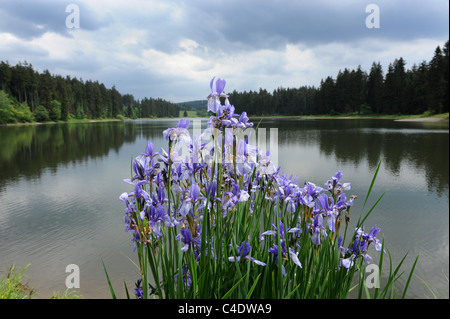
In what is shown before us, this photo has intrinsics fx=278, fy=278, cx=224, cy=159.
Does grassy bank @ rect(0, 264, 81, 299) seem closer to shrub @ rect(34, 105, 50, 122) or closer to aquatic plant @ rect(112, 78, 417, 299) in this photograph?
aquatic plant @ rect(112, 78, 417, 299)

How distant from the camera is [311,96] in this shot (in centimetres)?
7362

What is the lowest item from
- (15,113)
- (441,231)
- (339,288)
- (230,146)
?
→ (441,231)

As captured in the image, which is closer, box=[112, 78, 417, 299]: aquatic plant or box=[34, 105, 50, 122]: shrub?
box=[112, 78, 417, 299]: aquatic plant

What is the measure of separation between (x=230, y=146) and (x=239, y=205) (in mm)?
400

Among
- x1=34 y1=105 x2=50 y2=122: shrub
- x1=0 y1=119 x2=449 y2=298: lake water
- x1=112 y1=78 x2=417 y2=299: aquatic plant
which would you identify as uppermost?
x1=34 y1=105 x2=50 y2=122: shrub

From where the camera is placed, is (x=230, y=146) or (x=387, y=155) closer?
(x=230, y=146)

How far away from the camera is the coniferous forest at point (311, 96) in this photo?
4803cm

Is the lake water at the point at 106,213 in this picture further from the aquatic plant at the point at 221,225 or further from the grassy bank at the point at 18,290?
the aquatic plant at the point at 221,225

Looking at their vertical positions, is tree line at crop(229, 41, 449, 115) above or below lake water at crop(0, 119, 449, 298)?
above

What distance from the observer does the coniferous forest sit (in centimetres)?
4803

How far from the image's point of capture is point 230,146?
1.88m

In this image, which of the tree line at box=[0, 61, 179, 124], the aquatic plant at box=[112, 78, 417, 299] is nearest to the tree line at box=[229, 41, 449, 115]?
Answer: the tree line at box=[0, 61, 179, 124]

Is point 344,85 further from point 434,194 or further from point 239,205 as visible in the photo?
point 239,205

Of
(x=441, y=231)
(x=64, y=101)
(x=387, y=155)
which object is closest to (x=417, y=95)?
(x=387, y=155)
